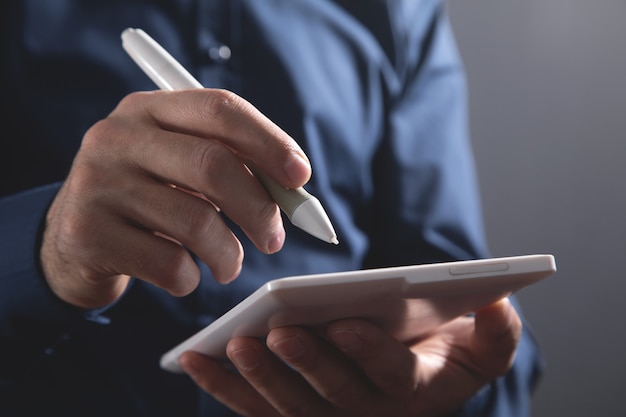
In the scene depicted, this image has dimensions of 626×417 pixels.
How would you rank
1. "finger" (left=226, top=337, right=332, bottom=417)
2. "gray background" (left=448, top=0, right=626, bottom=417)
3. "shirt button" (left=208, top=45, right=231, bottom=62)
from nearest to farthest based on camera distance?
"finger" (left=226, top=337, right=332, bottom=417) < "shirt button" (left=208, top=45, right=231, bottom=62) < "gray background" (left=448, top=0, right=626, bottom=417)

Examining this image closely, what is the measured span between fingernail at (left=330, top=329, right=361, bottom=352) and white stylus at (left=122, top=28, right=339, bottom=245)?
67 mm

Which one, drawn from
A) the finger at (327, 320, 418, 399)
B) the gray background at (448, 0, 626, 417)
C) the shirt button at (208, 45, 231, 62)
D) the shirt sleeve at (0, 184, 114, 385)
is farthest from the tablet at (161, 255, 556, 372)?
the gray background at (448, 0, 626, 417)

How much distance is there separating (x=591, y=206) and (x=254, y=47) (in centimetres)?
76

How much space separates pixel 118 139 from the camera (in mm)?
429

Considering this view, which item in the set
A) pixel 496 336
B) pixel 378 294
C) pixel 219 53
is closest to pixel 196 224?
pixel 378 294

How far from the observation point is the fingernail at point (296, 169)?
0.40 m

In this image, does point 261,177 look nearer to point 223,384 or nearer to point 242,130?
point 242,130

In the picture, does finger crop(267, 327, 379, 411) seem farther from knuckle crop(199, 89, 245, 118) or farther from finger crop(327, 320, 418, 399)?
knuckle crop(199, 89, 245, 118)

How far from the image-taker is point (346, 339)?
1.47 ft

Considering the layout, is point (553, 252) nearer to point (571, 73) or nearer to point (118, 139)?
point (571, 73)

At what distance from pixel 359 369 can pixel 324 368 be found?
0.17 feet

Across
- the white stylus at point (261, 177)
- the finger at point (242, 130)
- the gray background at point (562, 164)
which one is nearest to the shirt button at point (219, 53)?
the white stylus at point (261, 177)

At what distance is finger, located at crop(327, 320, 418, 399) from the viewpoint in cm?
45

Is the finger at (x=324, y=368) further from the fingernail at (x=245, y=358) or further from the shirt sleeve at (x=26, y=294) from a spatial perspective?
the shirt sleeve at (x=26, y=294)
